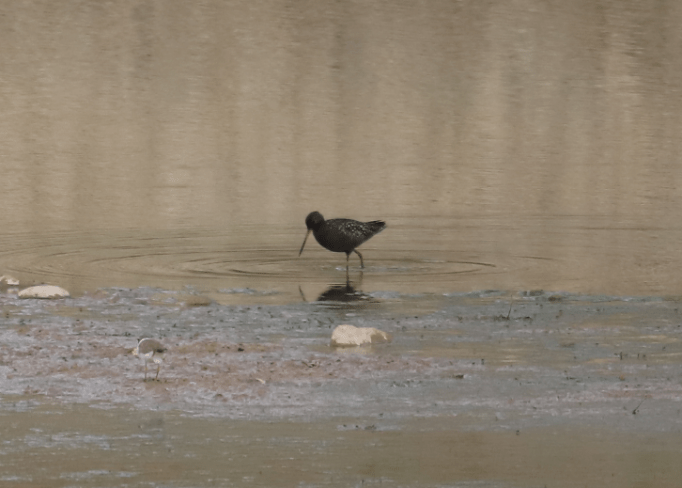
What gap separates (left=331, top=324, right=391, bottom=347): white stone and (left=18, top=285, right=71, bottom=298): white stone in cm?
359

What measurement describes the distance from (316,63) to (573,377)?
147 ft

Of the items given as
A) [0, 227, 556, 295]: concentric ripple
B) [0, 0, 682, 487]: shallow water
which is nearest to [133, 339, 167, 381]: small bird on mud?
[0, 0, 682, 487]: shallow water

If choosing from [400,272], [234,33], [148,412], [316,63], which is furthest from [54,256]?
[234,33]

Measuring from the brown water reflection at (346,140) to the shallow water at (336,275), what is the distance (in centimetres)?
13

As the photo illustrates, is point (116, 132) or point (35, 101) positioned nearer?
point (116, 132)

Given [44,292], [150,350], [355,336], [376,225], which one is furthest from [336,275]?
[150,350]

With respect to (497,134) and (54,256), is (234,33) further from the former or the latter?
(54,256)

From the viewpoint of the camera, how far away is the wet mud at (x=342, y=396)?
7.81m

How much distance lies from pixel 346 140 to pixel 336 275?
2349 cm

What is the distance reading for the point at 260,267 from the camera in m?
16.7

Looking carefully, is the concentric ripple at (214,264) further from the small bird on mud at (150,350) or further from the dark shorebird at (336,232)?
the small bird on mud at (150,350)

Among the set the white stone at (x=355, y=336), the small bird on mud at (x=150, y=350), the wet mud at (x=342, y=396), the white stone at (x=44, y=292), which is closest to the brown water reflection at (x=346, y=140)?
the white stone at (x=44, y=292)

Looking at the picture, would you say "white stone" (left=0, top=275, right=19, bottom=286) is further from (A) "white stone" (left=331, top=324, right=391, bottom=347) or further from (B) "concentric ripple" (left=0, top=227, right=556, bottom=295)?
(A) "white stone" (left=331, top=324, right=391, bottom=347)

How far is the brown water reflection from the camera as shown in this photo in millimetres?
18047
